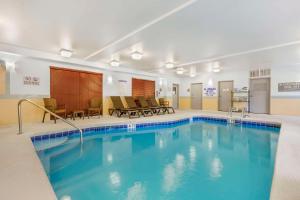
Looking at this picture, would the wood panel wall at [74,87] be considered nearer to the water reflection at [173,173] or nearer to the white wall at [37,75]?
the white wall at [37,75]

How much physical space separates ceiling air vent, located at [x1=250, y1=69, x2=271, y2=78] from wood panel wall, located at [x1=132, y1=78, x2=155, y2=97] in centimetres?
552

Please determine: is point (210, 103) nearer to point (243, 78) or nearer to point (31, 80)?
point (243, 78)

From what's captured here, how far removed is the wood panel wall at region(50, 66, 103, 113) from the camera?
655cm

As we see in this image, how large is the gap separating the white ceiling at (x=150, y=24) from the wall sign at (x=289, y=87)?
10.9 feet

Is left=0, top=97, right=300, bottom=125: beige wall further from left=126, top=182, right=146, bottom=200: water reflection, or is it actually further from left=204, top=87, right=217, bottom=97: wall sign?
left=126, top=182, right=146, bottom=200: water reflection

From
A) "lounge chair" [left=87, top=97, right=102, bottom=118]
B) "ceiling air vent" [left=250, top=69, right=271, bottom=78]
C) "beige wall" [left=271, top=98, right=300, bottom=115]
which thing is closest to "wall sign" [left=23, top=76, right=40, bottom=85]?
"lounge chair" [left=87, top=97, right=102, bottom=118]

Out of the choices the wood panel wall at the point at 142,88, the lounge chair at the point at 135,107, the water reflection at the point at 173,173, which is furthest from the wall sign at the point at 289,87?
the water reflection at the point at 173,173

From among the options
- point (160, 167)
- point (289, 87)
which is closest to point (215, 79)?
point (289, 87)

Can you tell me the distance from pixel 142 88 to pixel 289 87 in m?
7.25

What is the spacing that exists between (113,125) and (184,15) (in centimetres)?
408

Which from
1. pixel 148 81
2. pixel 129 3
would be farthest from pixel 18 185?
pixel 148 81

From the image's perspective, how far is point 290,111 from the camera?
8172mm

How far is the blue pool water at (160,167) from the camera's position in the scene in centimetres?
221

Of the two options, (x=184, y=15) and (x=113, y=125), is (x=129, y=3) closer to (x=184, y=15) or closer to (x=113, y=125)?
(x=184, y=15)
